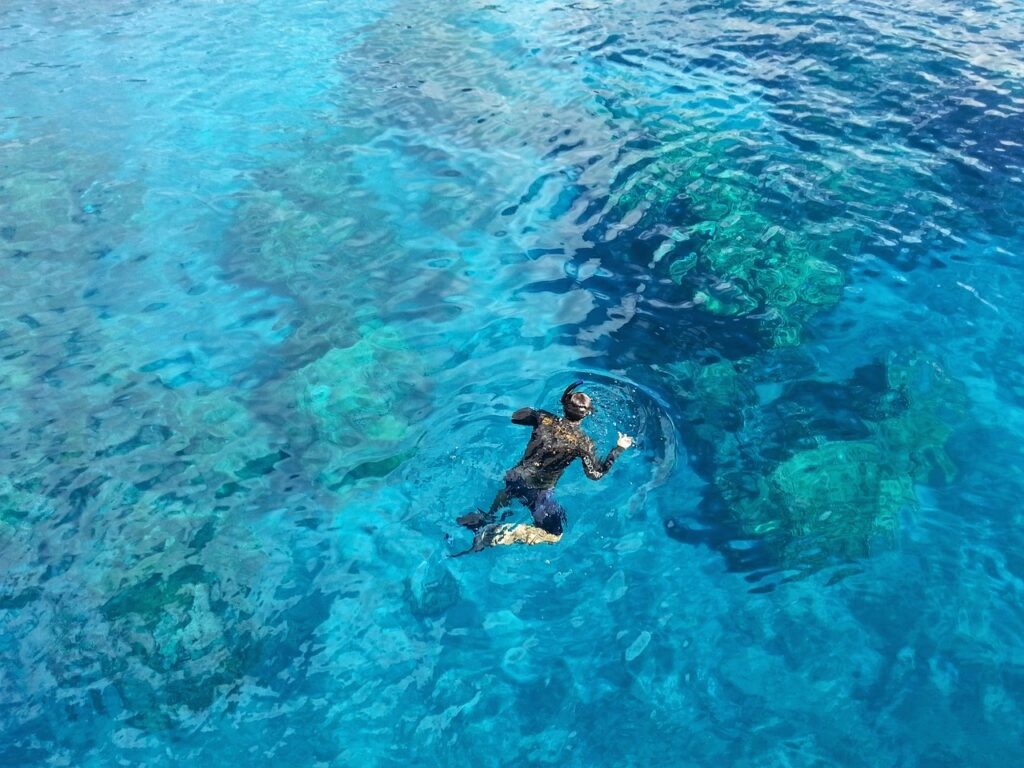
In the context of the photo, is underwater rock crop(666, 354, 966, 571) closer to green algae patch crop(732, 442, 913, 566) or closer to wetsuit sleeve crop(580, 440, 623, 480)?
green algae patch crop(732, 442, 913, 566)

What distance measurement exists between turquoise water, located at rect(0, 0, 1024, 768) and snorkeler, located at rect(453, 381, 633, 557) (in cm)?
48

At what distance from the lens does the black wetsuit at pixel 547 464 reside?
6348mm

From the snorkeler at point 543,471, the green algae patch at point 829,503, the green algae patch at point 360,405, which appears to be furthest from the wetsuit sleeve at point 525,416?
the green algae patch at point 829,503

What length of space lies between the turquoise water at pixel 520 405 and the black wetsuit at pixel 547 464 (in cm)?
60

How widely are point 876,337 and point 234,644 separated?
7.99 m

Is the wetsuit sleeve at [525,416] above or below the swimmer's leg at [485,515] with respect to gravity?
above

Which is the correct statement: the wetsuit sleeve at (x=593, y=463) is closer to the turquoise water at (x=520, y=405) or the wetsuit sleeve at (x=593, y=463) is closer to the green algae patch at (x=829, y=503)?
the turquoise water at (x=520, y=405)

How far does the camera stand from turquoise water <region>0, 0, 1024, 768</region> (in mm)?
6109

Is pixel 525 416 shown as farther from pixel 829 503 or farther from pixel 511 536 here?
pixel 829 503

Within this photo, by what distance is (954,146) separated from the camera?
11.7 m

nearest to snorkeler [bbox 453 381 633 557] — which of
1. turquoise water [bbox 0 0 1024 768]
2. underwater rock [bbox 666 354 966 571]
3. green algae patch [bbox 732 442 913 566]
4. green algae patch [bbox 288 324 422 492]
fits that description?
turquoise water [bbox 0 0 1024 768]

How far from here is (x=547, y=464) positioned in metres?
6.36

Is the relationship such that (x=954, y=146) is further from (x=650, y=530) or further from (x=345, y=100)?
(x=345, y=100)

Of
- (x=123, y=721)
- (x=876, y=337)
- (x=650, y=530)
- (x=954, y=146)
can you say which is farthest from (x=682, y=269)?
(x=123, y=721)
